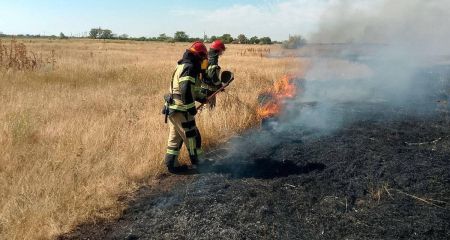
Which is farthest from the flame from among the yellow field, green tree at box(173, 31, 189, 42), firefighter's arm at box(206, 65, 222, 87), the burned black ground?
green tree at box(173, 31, 189, 42)

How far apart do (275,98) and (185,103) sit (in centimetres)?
563

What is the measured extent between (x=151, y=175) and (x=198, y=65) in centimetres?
178

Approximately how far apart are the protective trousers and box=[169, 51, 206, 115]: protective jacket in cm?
17

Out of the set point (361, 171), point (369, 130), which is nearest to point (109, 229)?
point (361, 171)

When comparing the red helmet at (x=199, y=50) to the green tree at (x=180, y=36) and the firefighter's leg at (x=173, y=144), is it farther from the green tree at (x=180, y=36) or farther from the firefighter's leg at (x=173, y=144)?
the green tree at (x=180, y=36)

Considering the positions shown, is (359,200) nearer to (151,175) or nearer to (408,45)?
(151,175)

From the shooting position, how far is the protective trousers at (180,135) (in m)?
5.85

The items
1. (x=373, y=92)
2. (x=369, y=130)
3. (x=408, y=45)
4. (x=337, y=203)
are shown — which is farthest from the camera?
(x=408, y=45)

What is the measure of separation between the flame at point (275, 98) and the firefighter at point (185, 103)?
3.40 m

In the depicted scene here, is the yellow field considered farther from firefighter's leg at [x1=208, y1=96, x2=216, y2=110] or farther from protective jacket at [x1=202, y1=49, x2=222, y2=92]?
protective jacket at [x1=202, y1=49, x2=222, y2=92]

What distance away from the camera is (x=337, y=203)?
479 cm

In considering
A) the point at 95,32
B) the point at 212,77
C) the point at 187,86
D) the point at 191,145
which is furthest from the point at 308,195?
the point at 95,32

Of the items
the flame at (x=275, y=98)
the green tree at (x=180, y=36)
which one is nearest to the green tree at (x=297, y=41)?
the flame at (x=275, y=98)

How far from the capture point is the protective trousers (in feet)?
19.2
